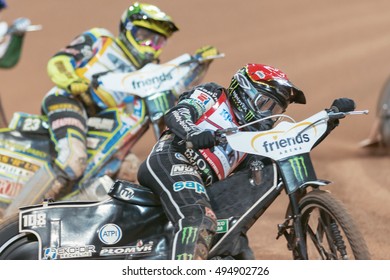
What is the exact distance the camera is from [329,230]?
5770mm

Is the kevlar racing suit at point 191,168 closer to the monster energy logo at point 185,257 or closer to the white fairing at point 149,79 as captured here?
the monster energy logo at point 185,257

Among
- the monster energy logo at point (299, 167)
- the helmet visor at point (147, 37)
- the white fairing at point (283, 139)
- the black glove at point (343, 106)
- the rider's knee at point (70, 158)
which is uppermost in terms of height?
the helmet visor at point (147, 37)

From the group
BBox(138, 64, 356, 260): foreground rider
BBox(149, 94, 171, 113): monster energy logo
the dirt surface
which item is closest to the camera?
BBox(138, 64, 356, 260): foreground rider

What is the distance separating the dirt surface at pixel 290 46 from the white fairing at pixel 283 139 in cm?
482

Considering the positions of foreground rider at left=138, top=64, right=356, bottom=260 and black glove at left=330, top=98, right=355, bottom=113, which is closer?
foreground rider at left=138, top=64, right=356, bottom=260

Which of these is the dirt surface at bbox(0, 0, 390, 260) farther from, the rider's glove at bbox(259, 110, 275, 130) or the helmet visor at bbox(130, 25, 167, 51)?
the rider's glove at bbox(259, 110, 275, 130)

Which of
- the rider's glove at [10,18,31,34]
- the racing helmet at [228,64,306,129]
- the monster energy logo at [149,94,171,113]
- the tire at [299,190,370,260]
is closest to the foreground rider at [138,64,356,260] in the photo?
the racing helmet at [228,64,306,129]

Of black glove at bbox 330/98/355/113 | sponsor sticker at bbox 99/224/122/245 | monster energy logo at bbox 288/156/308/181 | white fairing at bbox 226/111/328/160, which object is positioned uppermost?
black glove at bbox 330/98/355/113

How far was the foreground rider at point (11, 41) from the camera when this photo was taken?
11.3 meters

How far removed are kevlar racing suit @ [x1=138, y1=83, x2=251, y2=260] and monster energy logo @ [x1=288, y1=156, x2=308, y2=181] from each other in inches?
20.4

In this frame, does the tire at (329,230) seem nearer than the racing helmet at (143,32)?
Yes

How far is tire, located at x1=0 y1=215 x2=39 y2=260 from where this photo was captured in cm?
608

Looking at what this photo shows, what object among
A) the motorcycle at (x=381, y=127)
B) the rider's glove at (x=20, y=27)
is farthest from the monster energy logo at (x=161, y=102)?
the motorcycle at (x=381, y=127)

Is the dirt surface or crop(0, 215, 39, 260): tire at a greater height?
crop(0, 215, 39, 260): tire
